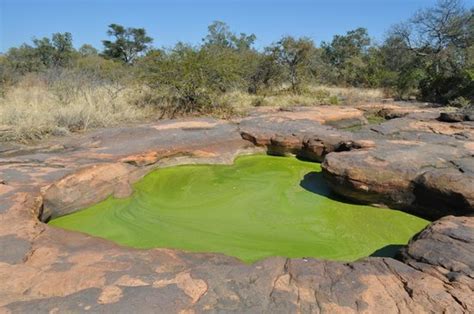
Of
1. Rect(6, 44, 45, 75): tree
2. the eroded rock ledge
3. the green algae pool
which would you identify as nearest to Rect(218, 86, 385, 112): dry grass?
the green algae pool

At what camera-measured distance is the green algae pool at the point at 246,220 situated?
3383 mm

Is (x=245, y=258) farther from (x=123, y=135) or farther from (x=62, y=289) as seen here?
(x=123, y=135)

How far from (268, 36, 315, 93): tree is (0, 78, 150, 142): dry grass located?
5.94 m

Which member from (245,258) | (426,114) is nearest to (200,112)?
(426,114)

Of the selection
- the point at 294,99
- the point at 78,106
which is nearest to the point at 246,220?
the point at 78,106

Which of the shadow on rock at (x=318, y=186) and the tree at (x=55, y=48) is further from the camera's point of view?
the tree at (x=55, y=48)

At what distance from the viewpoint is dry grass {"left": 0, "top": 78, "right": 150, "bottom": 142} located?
6.64 m

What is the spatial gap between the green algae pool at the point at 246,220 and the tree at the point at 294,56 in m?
9.19

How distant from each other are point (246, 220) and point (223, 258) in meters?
1.22

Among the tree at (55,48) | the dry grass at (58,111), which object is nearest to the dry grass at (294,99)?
the dry grass at (58,111)

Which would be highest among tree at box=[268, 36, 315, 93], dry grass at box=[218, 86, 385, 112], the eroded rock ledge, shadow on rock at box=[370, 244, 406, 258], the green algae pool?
tree at box=[268, 36, 315, 93]

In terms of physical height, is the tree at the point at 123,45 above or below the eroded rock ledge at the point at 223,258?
above

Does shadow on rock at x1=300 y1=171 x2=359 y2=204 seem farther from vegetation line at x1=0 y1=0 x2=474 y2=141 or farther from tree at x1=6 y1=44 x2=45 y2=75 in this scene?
tree at x1=6 y1=44 x2=45 y2=75

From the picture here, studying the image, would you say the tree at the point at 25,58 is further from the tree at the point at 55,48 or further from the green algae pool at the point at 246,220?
the green algae pool at the point at 246,220
